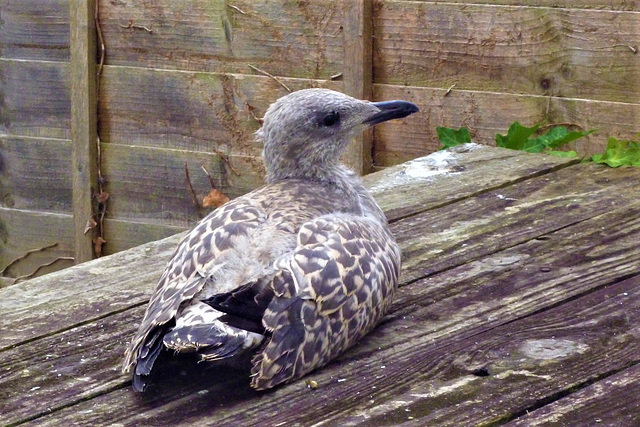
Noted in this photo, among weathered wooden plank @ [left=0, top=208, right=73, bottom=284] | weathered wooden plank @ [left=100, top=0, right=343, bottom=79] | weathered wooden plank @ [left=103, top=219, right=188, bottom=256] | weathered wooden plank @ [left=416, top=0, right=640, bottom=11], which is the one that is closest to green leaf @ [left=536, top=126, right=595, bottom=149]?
weathered wooden plank @ [left=416, top=0, right=640, bottom=11]

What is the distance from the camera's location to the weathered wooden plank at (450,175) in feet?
14.6

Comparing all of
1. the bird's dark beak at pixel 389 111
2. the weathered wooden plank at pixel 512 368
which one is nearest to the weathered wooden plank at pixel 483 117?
the bird's dark beak at pixel 389 111

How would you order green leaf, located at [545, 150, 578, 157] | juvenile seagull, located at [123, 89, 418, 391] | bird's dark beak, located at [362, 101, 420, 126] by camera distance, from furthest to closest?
green leaf, located at [545, 150, 578, 157] → bird's dark beak, located at [362, 101, 420, 126] → juvenile seagull, located at [123, 89, 418, 391]

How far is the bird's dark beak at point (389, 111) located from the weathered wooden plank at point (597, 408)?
114 cm

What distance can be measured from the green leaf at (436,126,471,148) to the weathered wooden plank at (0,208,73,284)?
248cm

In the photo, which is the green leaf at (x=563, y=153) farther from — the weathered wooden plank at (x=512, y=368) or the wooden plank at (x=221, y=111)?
the weathered wooden plank at (x=512, y=368)

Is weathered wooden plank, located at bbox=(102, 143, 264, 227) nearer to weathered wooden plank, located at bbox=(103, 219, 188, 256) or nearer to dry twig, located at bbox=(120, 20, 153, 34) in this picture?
weathered wooden plank, located at bbox=(103, 219, 188, 256)

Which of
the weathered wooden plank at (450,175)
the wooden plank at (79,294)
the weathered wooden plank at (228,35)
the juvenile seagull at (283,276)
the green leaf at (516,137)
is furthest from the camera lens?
the weathered wooden plank at (228,35)

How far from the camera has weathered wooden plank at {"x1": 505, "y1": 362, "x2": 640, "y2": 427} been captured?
8.62ft

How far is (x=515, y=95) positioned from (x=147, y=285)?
8.04 feet

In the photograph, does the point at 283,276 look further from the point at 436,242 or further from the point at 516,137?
the point at 516,137

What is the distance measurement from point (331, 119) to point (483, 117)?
7.12 ft

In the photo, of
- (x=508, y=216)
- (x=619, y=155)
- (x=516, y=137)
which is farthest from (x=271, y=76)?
(x=508, y=216)

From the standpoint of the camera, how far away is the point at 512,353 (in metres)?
3.01
